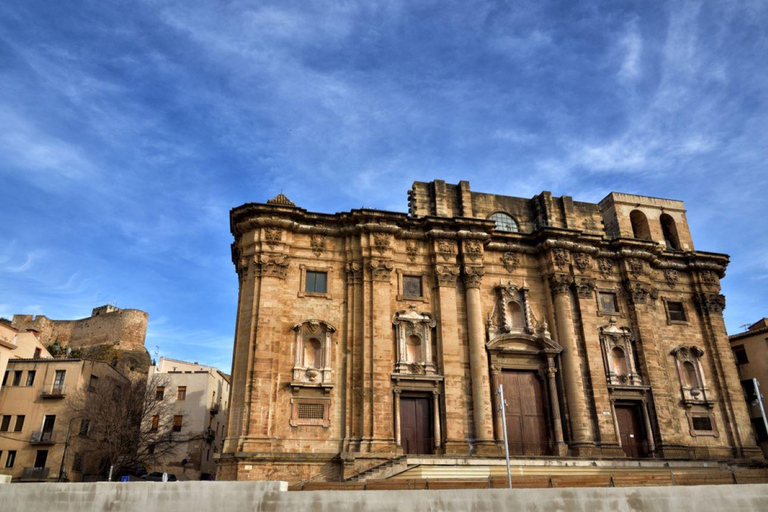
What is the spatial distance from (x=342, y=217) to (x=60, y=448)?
2594cm

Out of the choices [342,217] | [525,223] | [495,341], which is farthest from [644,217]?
[342,217]

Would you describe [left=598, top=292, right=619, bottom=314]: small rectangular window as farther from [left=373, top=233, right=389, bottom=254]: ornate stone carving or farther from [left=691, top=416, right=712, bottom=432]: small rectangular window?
[left=373, top=233, right=389, bottom=254]: ornate stone carving

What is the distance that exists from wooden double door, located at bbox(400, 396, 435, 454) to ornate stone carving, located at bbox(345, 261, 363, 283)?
20.5 ft

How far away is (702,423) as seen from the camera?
31.0 m

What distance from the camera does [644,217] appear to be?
36594mm

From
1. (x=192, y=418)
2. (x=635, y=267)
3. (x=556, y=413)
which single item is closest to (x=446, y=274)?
(x=556, y=413)

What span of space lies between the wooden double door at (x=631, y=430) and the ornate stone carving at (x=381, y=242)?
48.7ft

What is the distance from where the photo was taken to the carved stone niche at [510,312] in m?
29.5

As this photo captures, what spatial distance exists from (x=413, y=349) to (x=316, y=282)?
5.94 m

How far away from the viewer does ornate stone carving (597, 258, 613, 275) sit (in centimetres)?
3294

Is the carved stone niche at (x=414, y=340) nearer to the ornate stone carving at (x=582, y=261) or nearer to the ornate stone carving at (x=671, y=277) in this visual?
the ornate stone carving at (x=582, y=261)

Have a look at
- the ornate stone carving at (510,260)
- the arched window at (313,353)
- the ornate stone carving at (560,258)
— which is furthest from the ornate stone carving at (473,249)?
the arched window at (313,353)

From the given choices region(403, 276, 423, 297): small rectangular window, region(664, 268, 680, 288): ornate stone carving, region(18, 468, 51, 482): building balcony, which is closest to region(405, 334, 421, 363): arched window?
region(403, 276, 423, 297): small rectangular window

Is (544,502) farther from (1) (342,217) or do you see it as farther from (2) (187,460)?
(2) (187,460)
